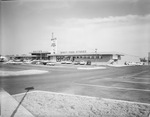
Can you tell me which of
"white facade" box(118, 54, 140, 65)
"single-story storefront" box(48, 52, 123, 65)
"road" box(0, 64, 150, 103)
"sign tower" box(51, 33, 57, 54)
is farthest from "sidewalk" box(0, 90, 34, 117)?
"sign tower" box(51, 33, 57, 54)

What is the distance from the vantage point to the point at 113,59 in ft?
145

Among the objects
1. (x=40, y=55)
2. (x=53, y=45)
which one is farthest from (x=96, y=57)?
(x=40, y=55)

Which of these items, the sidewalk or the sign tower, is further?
the sign tower

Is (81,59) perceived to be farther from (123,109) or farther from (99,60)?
(123,109)

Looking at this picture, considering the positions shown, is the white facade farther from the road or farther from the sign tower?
the road

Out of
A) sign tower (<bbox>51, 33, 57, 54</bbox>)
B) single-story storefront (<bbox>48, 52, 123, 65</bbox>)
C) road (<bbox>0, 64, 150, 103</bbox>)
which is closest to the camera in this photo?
road (<bbox>0, 64, 150, 103</bbox>)

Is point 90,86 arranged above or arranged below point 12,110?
below

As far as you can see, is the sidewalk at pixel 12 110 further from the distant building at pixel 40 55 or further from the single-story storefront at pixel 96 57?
the distant building at pixel 40 55

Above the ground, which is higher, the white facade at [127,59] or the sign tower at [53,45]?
the sign tower at [53,45]

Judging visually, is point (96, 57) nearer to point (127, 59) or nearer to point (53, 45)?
point (127, 59)

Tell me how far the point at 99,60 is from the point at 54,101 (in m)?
41.8

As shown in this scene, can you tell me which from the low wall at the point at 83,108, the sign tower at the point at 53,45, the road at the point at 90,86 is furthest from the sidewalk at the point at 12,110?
the sign tower at the point at 53,45

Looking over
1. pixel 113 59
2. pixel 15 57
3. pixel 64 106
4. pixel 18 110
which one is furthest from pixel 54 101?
pixel 15 57

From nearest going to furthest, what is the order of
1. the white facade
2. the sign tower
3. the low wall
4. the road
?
the low wall < the road < the white facade < the sign tower
